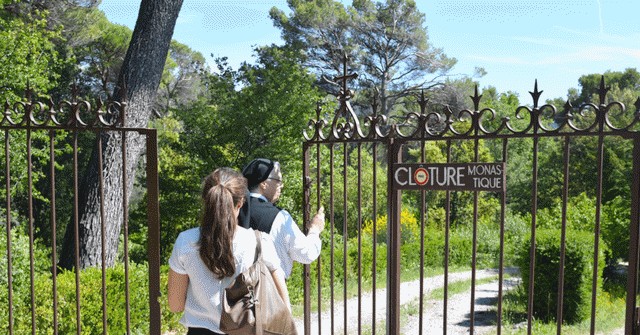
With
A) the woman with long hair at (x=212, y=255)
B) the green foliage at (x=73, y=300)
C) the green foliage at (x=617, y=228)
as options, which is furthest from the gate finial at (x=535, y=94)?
the green foliage at (x=617, y=228)

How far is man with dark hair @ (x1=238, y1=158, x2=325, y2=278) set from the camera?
3.73 metres

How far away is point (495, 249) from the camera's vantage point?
17.5m

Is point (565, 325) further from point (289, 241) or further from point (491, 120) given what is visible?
point (289, 241)

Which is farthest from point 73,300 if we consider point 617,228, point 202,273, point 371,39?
point 371,39

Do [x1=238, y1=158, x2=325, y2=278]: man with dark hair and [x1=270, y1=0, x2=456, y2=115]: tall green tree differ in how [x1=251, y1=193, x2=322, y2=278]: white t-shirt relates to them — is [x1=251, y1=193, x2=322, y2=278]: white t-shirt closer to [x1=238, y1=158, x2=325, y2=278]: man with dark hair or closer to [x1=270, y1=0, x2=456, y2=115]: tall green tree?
[x1=238, y1=158, x2=325, y2=278]: man with dark hair

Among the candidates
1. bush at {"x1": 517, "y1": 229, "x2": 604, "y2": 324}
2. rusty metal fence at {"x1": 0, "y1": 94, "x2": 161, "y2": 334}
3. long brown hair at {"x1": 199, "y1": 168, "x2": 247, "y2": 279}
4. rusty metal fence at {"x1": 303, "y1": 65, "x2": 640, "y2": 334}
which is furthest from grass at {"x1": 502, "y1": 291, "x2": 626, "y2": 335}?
long brown hair at {"x1": 199, "y1": 168, "x2": 247, "y2": 279}

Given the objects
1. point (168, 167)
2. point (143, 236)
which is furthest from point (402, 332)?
point (143, 236)

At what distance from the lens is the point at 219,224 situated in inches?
113

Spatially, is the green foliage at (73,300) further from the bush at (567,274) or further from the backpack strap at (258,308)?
the bush at (567,274)

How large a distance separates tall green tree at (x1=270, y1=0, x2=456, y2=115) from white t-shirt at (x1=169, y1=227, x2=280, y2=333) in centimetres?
2954

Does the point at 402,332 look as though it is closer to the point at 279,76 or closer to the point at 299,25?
the point at 279,76

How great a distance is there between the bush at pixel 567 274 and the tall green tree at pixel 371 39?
912 inches

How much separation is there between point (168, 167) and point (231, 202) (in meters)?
13.7

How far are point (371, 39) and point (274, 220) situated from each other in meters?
31.0
